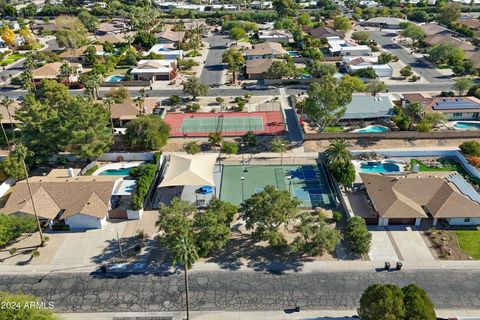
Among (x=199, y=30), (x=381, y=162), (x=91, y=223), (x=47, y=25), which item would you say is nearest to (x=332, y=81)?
(x=381, y=162)

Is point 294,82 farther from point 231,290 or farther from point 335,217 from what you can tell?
point 231,290

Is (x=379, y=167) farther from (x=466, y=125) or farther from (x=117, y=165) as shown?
(x=117, y=165)

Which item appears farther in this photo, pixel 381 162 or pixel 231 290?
pixel 381 162

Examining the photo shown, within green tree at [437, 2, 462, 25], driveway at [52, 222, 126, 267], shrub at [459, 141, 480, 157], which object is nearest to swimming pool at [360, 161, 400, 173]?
shrub at [459, 141, 480, 157]

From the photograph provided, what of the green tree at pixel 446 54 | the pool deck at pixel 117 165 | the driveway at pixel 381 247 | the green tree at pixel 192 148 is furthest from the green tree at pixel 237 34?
the driveway at pixel 381 247

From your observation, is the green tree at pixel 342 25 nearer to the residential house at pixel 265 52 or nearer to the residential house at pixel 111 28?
the residential house at pixel 265 52
